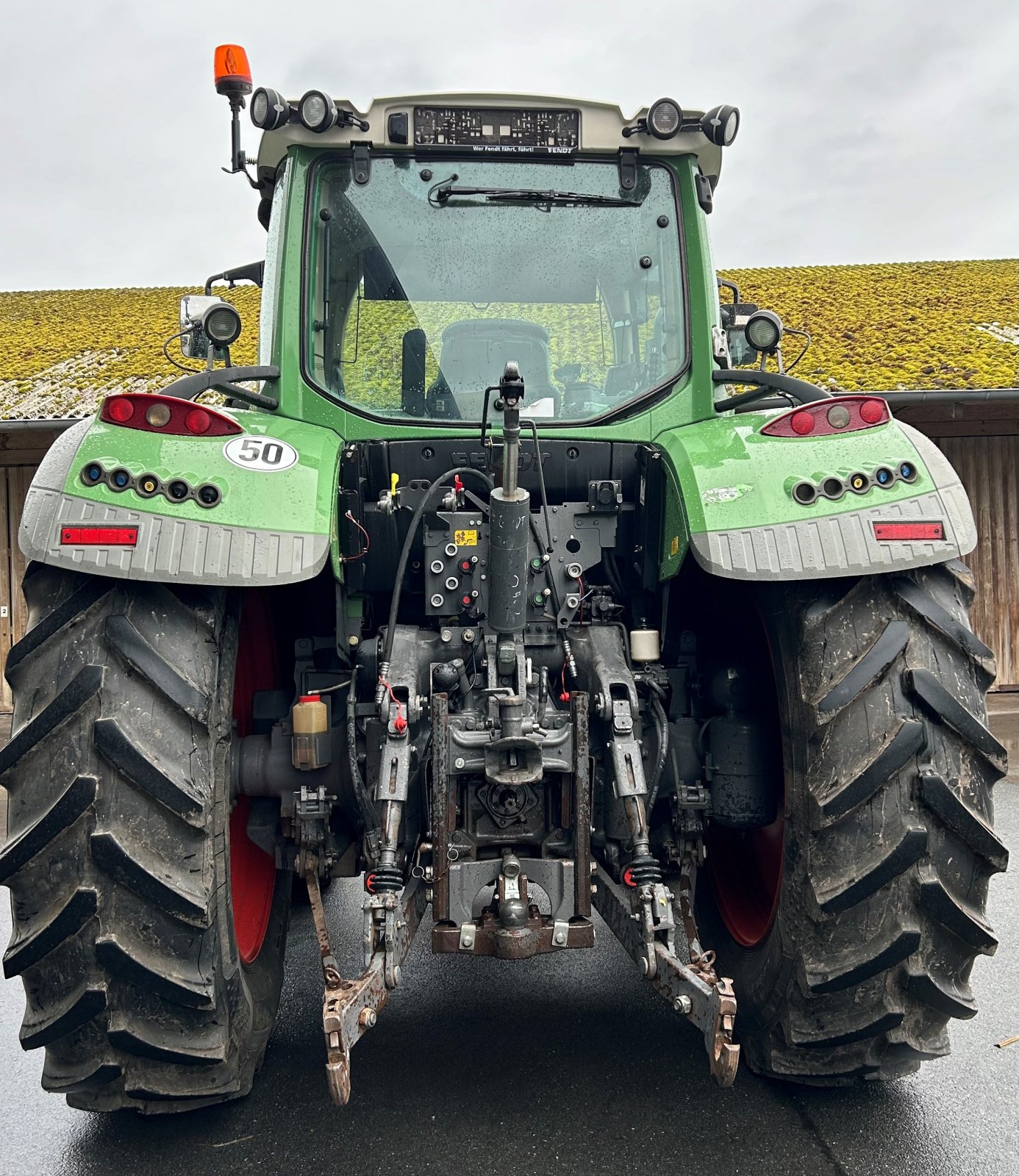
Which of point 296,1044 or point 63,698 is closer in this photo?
point 63,698

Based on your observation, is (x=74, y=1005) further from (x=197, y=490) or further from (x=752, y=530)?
(x=752, y=530)

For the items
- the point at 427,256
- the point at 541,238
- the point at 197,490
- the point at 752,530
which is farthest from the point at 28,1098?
the point at 541,238

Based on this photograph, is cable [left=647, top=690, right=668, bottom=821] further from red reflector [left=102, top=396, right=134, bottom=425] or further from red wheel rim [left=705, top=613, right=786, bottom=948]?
red reflector [left=102, top=396, right=134, bottom=425]

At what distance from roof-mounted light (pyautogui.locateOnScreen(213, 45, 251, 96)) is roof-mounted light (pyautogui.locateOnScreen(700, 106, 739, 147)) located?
1.54m

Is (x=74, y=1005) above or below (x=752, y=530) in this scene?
below

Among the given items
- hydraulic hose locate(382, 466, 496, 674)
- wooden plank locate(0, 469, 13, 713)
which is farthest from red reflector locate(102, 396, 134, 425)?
wooden plank locate(0, 469, 13, 713)

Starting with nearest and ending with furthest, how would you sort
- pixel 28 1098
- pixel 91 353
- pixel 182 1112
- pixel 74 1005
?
pixel 74 1005
pixel 182 1112
pixel 28 1098
pixel 91 353

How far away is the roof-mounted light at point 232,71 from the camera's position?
3.44 meters

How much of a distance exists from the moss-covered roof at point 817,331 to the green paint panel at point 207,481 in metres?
7.93

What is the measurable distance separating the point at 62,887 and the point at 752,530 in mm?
1909

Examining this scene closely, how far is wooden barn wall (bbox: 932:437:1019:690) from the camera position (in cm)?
1204

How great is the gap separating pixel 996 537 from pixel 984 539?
5.1 inches

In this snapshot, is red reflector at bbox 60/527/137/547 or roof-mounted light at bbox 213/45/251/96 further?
roof-mounted light at bbox 213/45/251/96

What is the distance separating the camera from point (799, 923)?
8.96 ft
